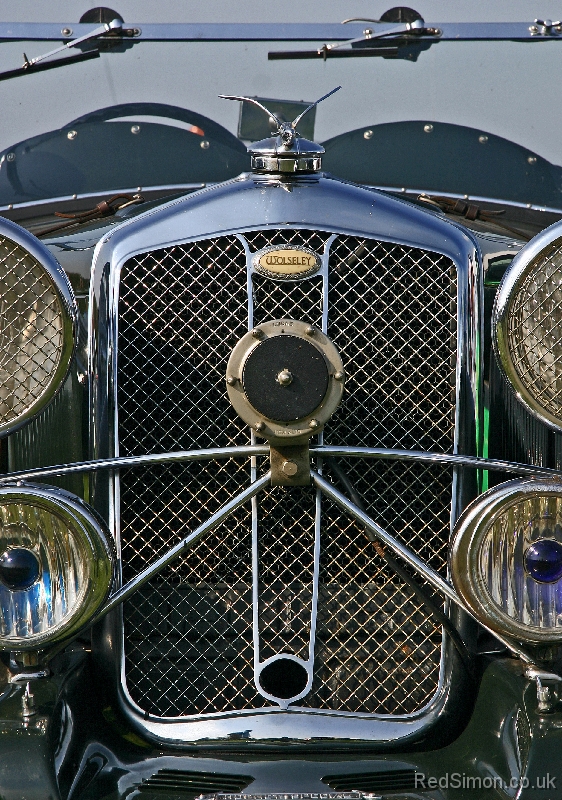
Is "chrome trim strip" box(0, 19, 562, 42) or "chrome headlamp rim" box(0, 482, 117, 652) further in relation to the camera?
"chrome trim strip" box(0, 19, 562, 42)

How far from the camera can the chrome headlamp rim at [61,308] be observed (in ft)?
7.30

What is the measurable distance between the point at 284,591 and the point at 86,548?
49cm

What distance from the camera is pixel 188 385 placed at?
2.41 m

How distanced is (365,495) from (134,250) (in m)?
0.76

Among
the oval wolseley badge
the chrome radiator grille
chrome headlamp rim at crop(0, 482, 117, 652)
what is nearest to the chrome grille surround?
the chrome radiator grille

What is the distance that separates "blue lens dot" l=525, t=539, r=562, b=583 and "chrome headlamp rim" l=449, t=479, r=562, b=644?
0.32ft

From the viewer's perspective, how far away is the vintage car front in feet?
7.20

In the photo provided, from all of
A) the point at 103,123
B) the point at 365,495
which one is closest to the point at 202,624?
the point at 365,495

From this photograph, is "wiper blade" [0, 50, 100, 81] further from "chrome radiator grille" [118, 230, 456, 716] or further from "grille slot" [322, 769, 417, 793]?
"grille slot" [322, 769, 417, 793]

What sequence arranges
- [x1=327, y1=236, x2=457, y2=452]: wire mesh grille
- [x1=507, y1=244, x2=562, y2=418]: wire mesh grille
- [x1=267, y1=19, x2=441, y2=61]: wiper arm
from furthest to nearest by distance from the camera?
[x1=267, y1=19, x2=441, y2=61]: wiper arm < [x1=327, y1=236, x2=457, y2=452]: wire mesh grille < [x1=507, y1=244, x2=562, y2=418]: wire mesh grille

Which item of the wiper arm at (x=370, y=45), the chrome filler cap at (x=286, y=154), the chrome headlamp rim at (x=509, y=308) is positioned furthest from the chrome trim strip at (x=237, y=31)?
the chrome headlamp rim at (x=509, y=308)

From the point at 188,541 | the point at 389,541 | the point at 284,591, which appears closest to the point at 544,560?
the point at 389,541

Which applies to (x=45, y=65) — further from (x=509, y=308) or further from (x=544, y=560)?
(x=544, y=560)

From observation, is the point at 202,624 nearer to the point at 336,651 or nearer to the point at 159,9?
the point at 336,651
